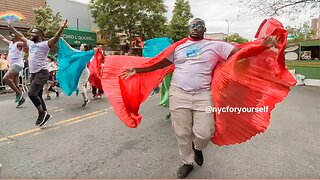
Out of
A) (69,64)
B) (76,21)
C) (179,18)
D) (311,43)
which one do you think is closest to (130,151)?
(69,64)

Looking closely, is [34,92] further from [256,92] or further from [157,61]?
[256,92]

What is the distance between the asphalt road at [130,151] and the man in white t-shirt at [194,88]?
0.46 m

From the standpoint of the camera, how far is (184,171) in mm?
3467

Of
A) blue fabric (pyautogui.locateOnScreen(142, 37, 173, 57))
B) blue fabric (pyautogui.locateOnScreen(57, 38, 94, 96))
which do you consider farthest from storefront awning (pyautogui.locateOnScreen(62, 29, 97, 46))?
blue fabric (pyautogui.locateOnScreen(142, 37, 173, 57))

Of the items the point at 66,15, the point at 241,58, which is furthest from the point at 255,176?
the point at 66,15

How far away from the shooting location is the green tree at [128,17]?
28.8 meters

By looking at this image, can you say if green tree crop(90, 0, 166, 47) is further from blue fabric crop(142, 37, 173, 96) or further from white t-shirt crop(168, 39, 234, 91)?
white t-shirt crop(168, 39, 234, 91)

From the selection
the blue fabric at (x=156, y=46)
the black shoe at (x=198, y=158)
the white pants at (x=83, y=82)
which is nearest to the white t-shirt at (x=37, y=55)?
the blue fabric at (x=156, y=46)

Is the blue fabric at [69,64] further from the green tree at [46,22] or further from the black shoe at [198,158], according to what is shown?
the green tree at [46,22]

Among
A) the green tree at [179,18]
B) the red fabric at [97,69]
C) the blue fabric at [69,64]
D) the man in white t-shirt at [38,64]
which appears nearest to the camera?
the red fabric at [97,69]

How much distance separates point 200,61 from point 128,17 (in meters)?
26.9

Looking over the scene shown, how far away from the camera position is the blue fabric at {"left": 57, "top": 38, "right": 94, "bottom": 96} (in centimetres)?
808

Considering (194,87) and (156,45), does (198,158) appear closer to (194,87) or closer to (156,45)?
(194,87)

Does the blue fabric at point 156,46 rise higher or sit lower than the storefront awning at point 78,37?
lower
